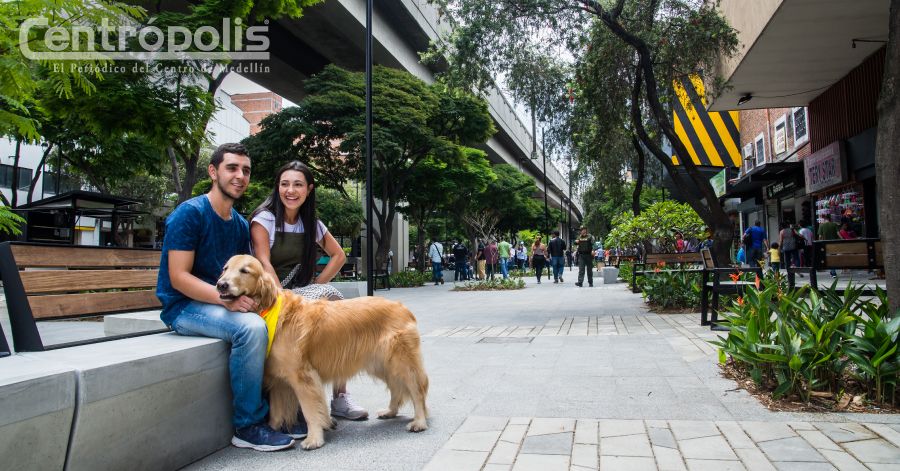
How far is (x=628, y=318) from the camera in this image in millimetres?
9156

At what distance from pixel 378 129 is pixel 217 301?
59.4ft

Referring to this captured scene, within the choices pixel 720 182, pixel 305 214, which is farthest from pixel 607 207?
pixel 305 214

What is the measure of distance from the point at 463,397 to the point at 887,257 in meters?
3.26

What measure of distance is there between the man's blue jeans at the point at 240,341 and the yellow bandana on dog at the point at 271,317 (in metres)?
0.03

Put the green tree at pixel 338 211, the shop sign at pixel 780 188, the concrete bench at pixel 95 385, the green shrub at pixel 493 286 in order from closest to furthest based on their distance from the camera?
the concrete bench at pixel 95 385
the green shrub at pixel 493 286
the shop sign at pixel 780 188
the green tree at pixel 338 211

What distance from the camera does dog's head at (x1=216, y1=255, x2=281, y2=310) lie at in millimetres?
3016

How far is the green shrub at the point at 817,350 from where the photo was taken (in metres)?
3.58

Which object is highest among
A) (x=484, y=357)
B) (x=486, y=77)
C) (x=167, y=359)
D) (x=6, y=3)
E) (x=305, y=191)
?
(x=486, y=77)

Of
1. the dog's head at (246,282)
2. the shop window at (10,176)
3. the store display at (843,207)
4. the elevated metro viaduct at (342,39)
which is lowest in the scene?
the dog's head at (246,282)

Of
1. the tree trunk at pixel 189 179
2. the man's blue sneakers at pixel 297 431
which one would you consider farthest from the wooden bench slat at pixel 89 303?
the tree trunk at pixel 189 179

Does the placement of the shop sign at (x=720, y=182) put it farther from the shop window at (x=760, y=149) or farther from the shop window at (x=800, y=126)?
the shop window at (x=800, y=126)

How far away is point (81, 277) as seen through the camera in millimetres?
3320

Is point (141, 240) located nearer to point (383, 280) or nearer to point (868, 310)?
point (383, 280)

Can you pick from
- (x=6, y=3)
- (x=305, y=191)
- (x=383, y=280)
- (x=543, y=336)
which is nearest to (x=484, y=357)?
(x=543, y=336)
